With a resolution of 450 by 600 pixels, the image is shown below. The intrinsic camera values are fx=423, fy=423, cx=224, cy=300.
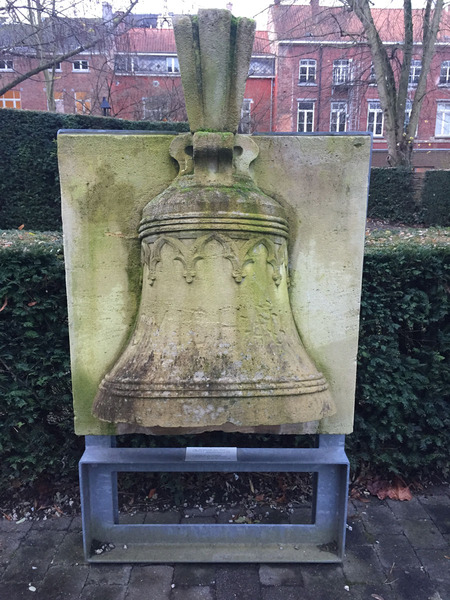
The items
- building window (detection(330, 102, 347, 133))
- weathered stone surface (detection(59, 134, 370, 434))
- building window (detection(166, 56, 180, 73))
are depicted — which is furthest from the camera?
building window (detection(330, 102, 347, 133))

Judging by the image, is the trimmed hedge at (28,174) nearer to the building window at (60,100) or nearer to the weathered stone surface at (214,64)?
the weathered stone surface at (214,64)

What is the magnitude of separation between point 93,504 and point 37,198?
6.75 meters

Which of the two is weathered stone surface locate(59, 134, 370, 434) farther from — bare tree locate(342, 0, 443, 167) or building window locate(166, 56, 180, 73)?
building window locate(166, 56, 180, 73)

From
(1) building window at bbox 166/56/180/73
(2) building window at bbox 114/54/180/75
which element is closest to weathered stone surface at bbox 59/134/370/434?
(2) building window at bbox 114/54/180/75

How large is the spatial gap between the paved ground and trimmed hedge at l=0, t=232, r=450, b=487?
16.7 inches

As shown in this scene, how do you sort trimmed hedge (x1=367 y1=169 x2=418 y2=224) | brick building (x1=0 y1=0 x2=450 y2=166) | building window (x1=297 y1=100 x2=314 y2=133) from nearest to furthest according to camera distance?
trimmed hedge (x1=367 y1=169 x2=418 y2=224) → brick building (x1=0 y1=0 x2=450 y2=166) → building window (x1=297 y1=100 x2=314 y2=133)

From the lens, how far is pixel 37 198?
774 cm

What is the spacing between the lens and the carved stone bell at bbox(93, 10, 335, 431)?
5.71 feet

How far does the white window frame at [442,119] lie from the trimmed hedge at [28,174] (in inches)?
998

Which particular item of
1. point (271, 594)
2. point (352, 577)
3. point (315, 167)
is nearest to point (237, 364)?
point (315, 167)

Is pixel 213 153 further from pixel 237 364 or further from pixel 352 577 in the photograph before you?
pixel 352 577

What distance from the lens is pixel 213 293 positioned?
1.83 m

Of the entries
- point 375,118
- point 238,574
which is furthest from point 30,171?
point 375,118

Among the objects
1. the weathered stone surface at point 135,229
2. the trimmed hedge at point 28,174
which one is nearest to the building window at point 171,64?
the trimmed hedge at point 28,174
